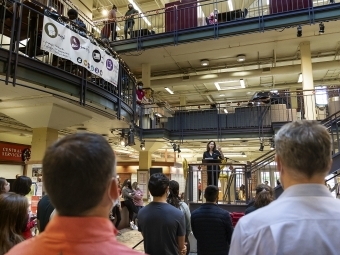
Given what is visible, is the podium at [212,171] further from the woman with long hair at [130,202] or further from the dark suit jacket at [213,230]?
the dark suit jacket at [213,230]

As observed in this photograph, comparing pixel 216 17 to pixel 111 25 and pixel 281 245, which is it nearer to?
pixel 111 25

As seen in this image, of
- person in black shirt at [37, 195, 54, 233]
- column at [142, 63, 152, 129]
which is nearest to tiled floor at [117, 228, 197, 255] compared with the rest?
column at [142, 63, 152, 129]

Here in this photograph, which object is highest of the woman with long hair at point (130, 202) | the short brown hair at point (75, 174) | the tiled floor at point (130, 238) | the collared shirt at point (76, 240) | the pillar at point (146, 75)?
the pillar at point (146, 75)

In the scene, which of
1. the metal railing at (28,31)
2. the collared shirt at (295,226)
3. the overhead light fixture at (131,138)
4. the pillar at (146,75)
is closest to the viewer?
the collared shirt at (295,226)

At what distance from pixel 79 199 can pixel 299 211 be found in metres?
0.78

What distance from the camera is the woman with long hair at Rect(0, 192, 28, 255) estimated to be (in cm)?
195

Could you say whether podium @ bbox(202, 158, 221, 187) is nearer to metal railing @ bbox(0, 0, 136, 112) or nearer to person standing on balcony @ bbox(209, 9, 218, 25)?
metal railing @ bbox(0, 0, 136, 112)

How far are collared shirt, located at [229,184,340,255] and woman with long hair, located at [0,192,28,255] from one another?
159cm

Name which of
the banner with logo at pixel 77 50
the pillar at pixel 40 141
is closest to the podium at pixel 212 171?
the banner with logo at pixel 77 50

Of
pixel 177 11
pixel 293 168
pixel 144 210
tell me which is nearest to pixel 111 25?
pixel 177 11

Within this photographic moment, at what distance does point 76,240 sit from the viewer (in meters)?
0.79

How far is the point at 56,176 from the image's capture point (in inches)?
34.5

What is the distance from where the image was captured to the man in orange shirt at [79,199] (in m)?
0.80

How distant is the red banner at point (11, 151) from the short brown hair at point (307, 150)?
12.8m
